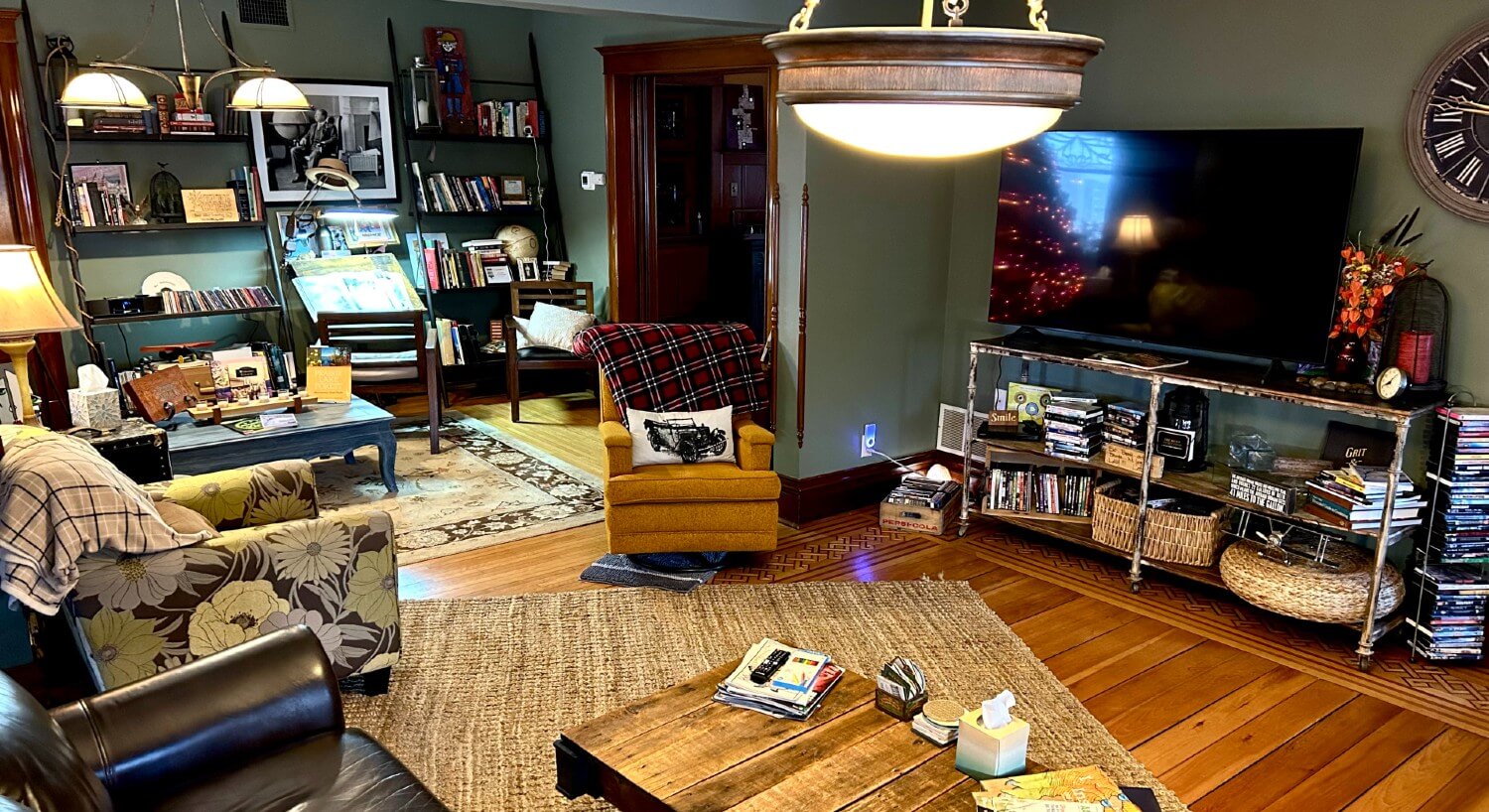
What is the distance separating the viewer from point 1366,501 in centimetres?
335

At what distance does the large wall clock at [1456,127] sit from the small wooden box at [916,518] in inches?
86.7

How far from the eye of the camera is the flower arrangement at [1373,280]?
137 inches

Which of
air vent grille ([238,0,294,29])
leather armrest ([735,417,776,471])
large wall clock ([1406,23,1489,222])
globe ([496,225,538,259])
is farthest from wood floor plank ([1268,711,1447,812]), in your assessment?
air vent grille ([238,0,294,29])

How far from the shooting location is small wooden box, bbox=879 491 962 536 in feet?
15.1

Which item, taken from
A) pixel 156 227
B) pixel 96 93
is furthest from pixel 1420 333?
pixel 156 227

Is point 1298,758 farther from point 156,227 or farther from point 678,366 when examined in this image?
point 156,227

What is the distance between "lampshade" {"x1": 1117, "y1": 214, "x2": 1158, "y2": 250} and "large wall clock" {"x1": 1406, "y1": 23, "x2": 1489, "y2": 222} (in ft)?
2.87

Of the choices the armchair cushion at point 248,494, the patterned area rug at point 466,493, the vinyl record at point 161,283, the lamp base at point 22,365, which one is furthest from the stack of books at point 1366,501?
the vinyl record at point 161,283

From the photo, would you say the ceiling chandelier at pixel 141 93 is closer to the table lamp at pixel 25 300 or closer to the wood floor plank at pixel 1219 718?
the table lamp at pixel 25 300

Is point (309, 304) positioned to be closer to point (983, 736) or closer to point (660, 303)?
point (660, 303)

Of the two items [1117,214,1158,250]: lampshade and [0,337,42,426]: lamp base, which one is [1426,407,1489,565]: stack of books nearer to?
[1117,214,1158,250]: lampshade

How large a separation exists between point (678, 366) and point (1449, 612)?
2.95 meters

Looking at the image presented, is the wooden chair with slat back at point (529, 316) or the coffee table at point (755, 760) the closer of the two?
the coffee table at point (755, 760)

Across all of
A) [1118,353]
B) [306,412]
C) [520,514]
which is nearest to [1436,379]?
[1118,353]
